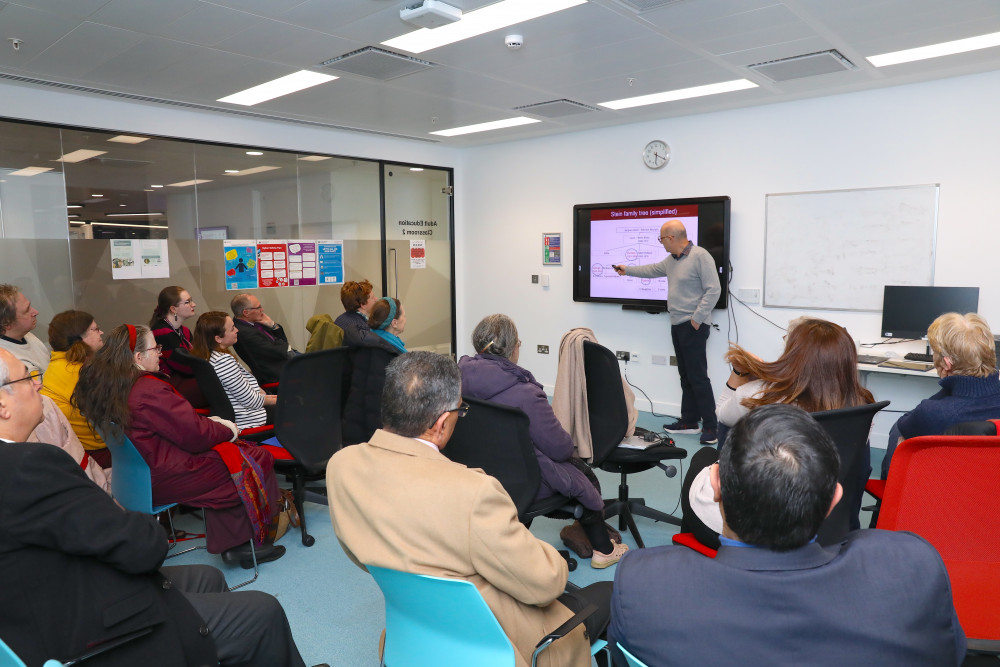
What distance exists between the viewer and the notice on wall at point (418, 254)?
7.14 metres

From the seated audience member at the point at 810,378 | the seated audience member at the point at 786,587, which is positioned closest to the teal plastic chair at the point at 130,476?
the seated audience member at the point at 810,378

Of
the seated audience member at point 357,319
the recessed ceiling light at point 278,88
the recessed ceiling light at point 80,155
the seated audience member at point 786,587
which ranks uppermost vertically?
the recessed ceiling light at point 278,88

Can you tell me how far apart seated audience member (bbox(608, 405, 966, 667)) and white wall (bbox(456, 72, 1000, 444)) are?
171 inches

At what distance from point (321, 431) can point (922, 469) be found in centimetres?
269

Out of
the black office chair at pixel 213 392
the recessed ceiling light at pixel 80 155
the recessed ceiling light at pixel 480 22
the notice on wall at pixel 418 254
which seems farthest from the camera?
the notice on wall at pixel 418 254

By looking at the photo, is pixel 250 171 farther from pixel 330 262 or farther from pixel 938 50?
pixel 938 50

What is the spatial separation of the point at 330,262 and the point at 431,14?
370 centimetres

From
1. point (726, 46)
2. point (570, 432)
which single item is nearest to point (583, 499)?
point (570, 432)

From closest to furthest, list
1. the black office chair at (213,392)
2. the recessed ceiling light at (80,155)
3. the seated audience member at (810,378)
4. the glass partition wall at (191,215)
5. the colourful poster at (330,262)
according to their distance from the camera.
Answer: the seated audience member at (810,378)
the black office chair at (213,392)
the glass partition wall at (191,215)
the recessed ceiling light at (80,155)
the colourful poster at (330,262)

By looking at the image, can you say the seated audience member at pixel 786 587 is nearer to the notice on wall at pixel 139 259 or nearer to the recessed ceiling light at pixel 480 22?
the recessed ceiling light at pixel 480 22

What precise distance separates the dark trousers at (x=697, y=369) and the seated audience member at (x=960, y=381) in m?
2.78

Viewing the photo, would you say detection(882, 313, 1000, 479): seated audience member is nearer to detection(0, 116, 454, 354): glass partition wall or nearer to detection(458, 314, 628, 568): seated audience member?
detection(458, 314, 628, 568): seated audience member

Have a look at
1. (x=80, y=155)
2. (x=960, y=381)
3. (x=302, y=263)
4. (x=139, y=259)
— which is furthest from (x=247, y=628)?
(x=302, y=263)

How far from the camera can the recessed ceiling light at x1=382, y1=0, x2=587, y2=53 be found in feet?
10.2
